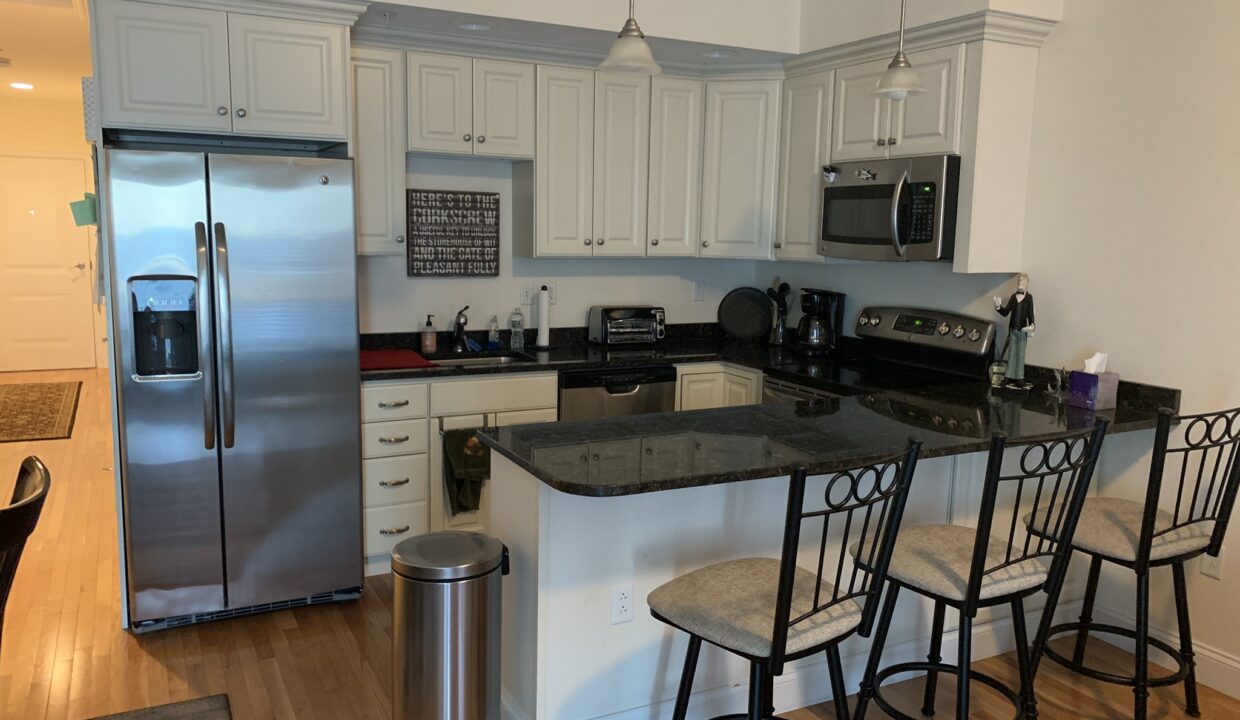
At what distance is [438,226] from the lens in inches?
171

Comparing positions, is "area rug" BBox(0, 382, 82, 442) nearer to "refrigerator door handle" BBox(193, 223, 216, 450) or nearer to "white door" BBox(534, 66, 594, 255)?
"refrigerator door handle" BBox(193, 223, 216, 450)

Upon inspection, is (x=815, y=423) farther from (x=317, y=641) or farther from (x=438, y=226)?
(x=438, y=226)

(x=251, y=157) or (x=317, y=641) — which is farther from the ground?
(x=251, y=157)

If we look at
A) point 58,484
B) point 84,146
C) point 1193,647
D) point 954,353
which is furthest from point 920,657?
point 84,146

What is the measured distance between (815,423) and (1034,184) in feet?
5.06

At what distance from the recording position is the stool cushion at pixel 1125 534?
8.66ft

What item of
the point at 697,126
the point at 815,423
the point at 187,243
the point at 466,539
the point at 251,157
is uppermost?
the point at 697,126

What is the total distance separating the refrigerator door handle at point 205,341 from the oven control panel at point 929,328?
2.77 meters

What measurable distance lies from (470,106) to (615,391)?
142cm

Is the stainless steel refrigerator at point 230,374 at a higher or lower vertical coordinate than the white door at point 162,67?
lower

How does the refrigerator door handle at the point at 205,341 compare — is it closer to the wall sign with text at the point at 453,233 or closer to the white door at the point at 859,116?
the wall sign with text at the point at 453,233

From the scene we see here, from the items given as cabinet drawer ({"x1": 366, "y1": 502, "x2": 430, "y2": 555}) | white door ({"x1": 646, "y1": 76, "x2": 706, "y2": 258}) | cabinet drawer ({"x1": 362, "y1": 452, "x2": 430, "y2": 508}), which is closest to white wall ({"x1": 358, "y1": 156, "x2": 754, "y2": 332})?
white door ({"x1": 646, "y1": 76, "x2": 706, "y2": 258})

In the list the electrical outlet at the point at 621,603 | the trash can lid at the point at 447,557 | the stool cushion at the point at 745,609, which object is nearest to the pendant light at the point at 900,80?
the stool cushion at the point at 745,609

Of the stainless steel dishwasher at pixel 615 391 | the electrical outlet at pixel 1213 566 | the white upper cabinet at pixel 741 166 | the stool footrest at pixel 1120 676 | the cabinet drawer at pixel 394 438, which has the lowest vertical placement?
the stool footrest at pixel 1120 676
